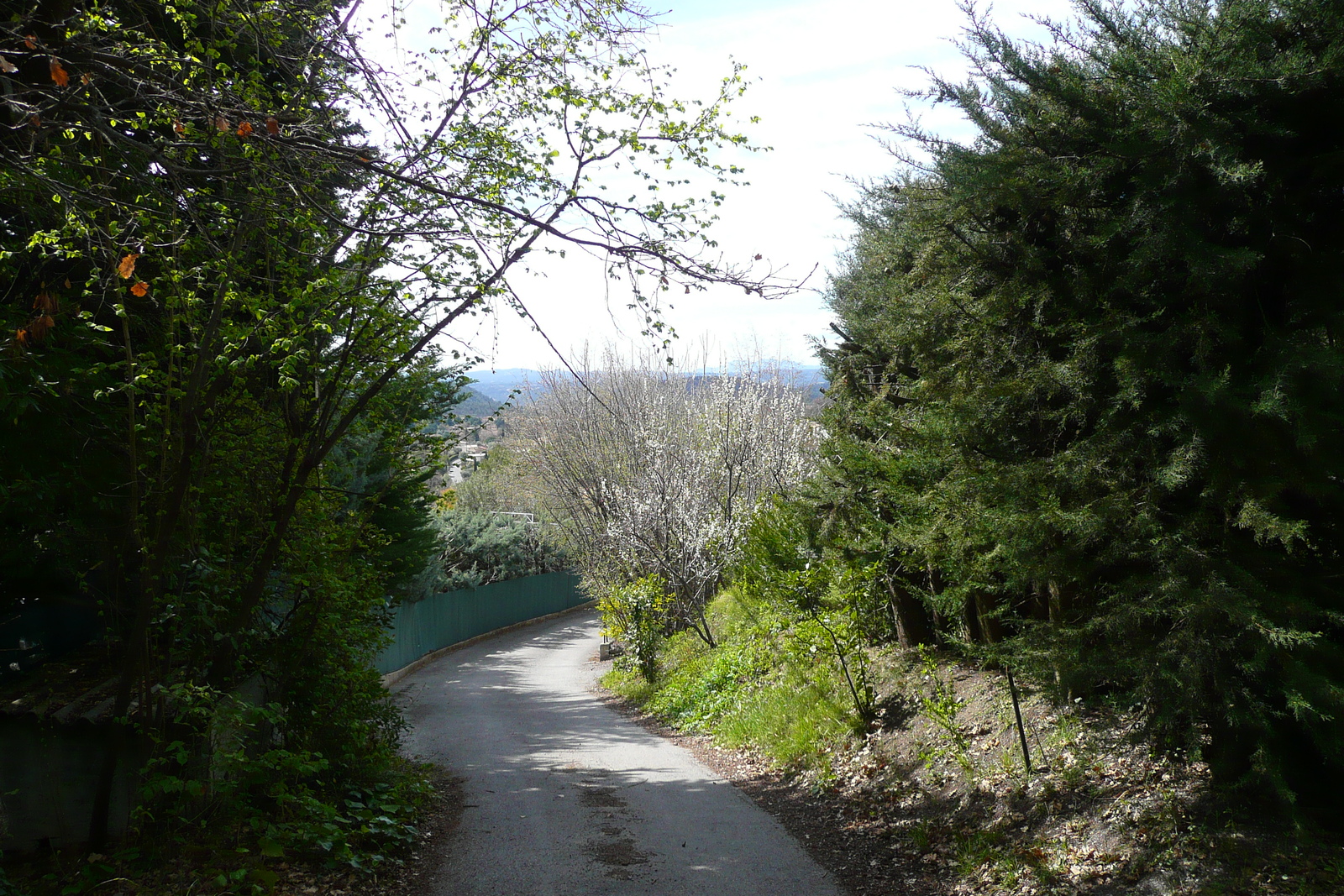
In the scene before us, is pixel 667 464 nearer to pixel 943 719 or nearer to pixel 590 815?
pixel 590 815

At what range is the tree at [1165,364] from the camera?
13.8 feet

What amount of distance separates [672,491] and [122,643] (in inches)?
485

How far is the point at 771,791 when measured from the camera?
8.71 m

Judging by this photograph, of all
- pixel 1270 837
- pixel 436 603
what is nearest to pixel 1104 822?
pixel 1270 837

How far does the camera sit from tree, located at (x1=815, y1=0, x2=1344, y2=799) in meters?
4.20

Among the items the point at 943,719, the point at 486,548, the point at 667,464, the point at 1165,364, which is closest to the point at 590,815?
the point at 943,719

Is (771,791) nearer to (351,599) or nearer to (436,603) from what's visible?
(351,599)

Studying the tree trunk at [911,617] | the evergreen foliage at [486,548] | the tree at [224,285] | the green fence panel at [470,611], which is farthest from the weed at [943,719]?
the evergreen foliage at [486,548]

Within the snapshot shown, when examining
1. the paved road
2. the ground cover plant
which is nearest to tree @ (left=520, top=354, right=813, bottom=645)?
the paved road

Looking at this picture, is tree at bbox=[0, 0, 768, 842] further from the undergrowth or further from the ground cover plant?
the ground cover plant

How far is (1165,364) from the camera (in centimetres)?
454

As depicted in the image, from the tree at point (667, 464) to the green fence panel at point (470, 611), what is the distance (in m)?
4.10

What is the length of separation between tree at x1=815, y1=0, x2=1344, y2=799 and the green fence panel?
14132 millimetres

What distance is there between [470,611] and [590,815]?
20.2 meters
